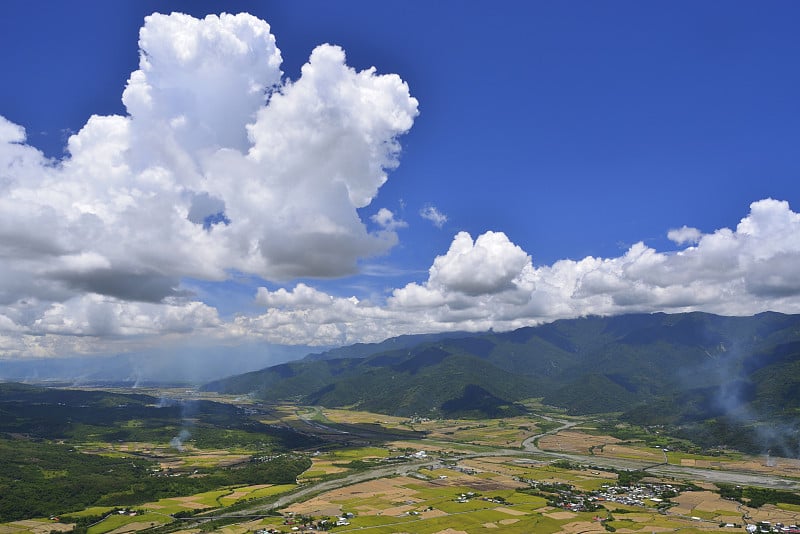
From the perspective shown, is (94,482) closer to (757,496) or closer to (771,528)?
(771,528)

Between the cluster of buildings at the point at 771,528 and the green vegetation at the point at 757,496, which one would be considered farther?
the green vegetation at the point at 757,496

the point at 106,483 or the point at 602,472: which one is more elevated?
the point at 106,483

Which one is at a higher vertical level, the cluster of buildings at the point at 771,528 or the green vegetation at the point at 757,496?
the cluster of buildings at the point at 771,528

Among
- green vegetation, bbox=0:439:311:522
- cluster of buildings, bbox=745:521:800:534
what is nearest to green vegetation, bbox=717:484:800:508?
cluster of buildings, bbox=745:521:800:534

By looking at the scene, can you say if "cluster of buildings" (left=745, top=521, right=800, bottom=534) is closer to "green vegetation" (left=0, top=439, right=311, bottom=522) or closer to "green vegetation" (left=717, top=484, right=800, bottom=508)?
"green vegetation" (left=717, top=484, right=800, bottom=508)

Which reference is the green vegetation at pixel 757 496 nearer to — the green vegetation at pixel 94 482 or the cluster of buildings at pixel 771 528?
the cluster of buildings at pixel 771 528

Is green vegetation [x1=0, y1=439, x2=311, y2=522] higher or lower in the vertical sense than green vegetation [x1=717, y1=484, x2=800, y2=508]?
higher

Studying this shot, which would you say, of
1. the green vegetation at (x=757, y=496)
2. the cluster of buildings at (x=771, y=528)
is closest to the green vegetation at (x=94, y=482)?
the cluster of buildings at (x=771, y=528)

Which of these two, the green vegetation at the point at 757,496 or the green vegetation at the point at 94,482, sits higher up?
the green vegetation at the point at 94,482

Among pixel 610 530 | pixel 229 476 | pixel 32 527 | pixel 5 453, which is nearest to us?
pixel 610 530

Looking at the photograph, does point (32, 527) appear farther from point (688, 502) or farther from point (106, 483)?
point (688, 502)

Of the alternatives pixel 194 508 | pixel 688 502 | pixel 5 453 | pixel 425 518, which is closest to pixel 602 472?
pixel 688 502
